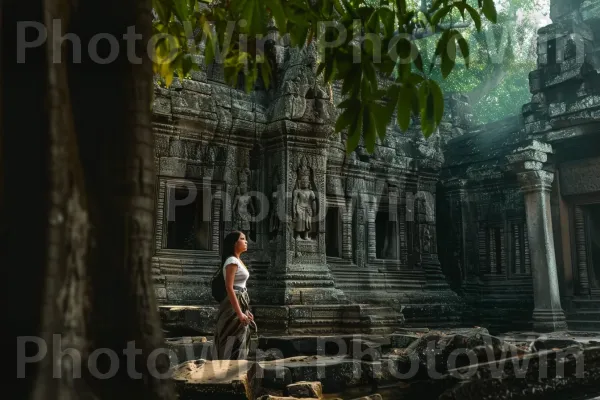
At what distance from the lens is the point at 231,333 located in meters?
5.48

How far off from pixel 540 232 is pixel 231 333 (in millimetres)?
6850

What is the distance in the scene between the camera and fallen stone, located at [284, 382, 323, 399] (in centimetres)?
472

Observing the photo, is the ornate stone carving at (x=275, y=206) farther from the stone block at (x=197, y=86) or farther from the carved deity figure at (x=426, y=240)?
the carved deity figure at (x=426, y=240)

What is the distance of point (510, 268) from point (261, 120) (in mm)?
6117

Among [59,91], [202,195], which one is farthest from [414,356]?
[202,195]

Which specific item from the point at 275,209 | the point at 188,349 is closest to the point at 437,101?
the point at 188,349

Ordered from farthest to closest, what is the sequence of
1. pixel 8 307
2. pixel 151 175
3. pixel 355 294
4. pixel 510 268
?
pixel 510 268
pixel 355 294
pixel 151 175
pixel 8 307

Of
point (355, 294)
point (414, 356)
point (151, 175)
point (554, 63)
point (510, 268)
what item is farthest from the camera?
point (510, 268)

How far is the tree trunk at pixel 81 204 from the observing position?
2.05 m

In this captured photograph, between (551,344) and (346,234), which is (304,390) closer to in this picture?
(551,344)

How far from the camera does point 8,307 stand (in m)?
2.02

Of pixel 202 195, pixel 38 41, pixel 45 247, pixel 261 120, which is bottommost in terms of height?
pixel 45 247

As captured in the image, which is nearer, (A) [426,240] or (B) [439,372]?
(B) [439,372]

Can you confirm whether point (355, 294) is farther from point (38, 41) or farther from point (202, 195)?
point (38, 41)
